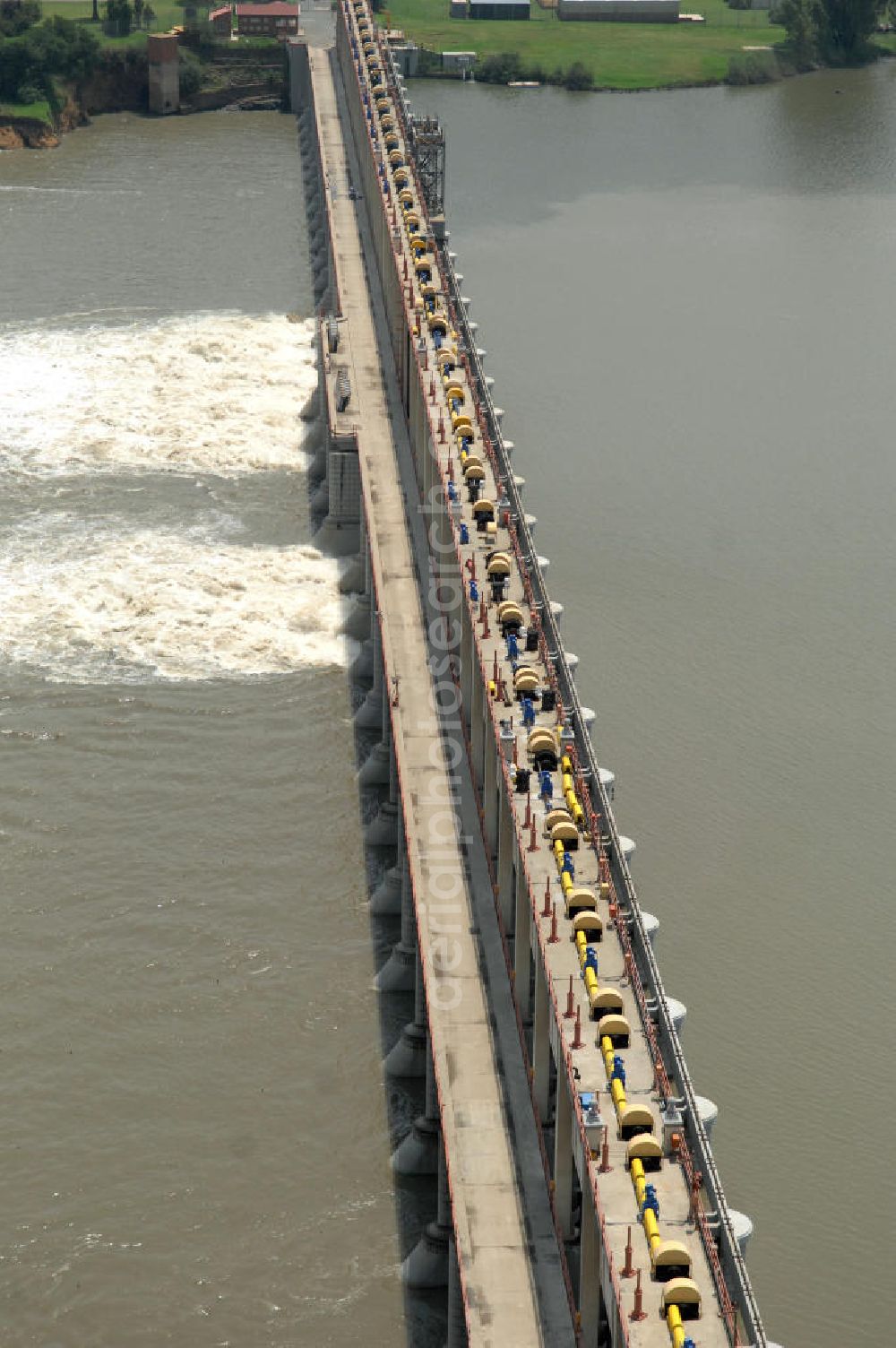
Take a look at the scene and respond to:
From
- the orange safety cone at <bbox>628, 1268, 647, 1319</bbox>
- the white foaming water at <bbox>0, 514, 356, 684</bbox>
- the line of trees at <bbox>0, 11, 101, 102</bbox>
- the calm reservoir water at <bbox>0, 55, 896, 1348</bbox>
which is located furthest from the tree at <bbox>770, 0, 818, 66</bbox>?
the orange safety cone at <bbox>628, 1268, 647, 1319</bbox>

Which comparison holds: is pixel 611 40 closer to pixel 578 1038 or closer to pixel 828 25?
pixel 828 25

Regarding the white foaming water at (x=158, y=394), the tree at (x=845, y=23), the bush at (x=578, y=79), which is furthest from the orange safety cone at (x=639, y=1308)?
the tree at (x=845, y=23)

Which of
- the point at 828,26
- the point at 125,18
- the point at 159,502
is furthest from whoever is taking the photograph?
the point at 828,26

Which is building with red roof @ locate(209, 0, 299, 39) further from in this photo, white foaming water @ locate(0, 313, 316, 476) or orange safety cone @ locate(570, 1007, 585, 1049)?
orange safety cone @ locate(570, 1007, 585, 1049)

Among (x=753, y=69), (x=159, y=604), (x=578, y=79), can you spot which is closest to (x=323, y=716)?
(x=159, y=604)

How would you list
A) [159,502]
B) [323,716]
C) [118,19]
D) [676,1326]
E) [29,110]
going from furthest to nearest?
1. [118,19]
2. [29,110]
3. [159,502]
4. [323,716]
5. [676,1326]
